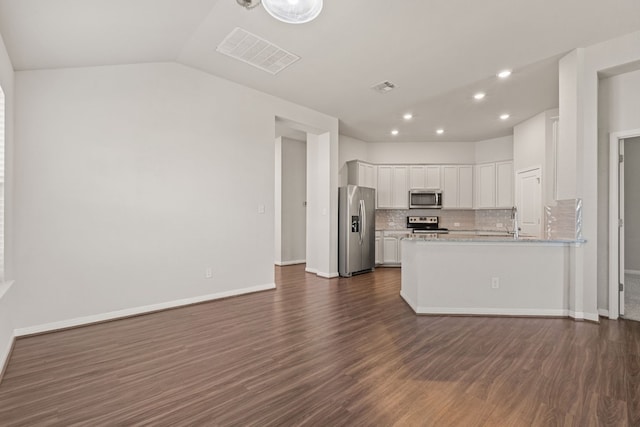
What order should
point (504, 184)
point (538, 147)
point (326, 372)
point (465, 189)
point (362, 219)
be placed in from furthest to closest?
point (465, 189)
point (504, 184)
point (362, 219)
point (538, 147)
point (326, 372)

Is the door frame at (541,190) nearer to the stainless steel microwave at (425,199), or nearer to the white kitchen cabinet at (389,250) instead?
the stainless steel microwave at (425,199)

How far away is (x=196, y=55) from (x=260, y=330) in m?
3.19

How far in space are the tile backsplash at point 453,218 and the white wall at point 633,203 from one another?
211cm

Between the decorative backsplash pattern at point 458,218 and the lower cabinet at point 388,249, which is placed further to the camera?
the lower cabinet at point 388,249

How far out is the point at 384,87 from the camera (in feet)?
14.8

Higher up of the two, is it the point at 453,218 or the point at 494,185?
the point at 494,185

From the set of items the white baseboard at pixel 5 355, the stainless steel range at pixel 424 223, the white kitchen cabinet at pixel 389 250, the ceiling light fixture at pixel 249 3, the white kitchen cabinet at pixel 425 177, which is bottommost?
the white baseboard at pixel 5 355

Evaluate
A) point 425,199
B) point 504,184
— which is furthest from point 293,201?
point 504,184

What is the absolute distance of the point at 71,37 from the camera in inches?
108

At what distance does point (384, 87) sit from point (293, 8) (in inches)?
90.6

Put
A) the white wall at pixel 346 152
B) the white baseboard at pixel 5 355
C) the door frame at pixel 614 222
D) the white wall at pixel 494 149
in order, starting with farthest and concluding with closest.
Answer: the white wall at pixel 346 152 → the white wall at pixel 494 149 → the door frame at pixel 614 222 → the white baseboard at pixel 5 355

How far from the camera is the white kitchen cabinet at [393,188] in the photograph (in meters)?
7.60

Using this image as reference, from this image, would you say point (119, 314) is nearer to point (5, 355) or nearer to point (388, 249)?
point (5, 355)

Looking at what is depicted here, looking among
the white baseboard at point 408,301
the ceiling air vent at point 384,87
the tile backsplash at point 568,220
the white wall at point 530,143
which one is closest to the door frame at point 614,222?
the tile backsplash at point 568,220
